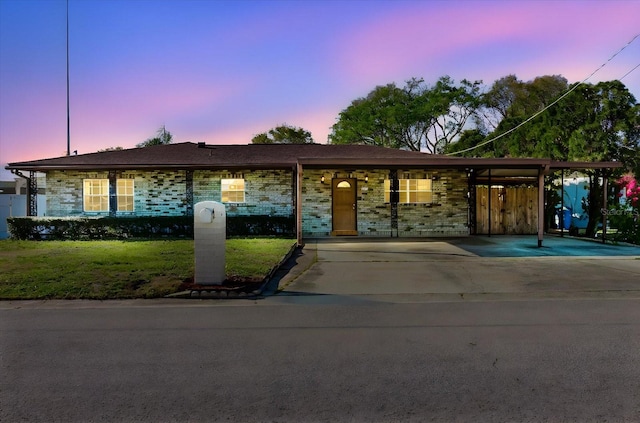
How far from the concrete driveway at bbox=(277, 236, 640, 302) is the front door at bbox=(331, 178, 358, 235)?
294 centimetres

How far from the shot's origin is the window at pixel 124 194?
1914cm

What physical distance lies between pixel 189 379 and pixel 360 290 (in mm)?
4916

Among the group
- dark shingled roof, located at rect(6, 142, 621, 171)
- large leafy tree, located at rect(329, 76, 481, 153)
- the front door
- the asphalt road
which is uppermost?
large leafy tree, located at rect(329, 76, 481, 153)

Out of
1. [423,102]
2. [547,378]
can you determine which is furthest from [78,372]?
[423,102]

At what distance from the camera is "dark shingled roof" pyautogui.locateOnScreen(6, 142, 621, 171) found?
52.7 ft

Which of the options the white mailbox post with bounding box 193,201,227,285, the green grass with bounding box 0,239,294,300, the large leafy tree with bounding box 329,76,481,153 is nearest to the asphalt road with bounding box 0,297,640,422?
the green grass with bounding box 0,239,294,300

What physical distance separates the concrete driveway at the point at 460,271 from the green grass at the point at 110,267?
46.2 inches

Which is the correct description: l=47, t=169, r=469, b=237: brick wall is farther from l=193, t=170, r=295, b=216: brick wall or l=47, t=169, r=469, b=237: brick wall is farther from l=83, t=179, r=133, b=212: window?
l=83, t=179, r=133, b=212: window

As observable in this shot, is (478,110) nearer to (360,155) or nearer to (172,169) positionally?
(360,155)

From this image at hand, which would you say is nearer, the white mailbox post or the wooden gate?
the white mailbox post

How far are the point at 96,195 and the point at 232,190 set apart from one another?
18.0ft

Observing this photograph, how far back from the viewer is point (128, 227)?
17578mm

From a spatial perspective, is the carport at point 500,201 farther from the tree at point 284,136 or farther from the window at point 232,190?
the tree at point 284,136

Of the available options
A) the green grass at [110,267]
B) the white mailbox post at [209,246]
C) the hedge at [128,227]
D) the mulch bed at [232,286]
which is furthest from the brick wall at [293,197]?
the white mailbox post at [209,246]
